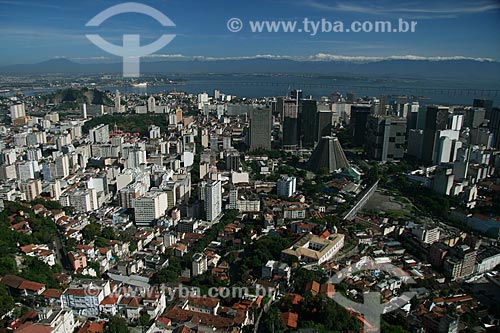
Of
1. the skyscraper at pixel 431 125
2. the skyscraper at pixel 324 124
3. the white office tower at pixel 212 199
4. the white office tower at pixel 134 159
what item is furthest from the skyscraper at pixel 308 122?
the white office tower at pixel 212 199

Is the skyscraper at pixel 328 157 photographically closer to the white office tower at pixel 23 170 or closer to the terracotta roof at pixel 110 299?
the terracotta roof at pixel 110 299

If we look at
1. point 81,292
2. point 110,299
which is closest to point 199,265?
point 110,299

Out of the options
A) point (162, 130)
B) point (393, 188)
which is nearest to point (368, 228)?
point (393, 188)

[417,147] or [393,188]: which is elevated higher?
[417,147]

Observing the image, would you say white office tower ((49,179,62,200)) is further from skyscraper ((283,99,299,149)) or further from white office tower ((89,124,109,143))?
skyscraper ((283,99,299,149))

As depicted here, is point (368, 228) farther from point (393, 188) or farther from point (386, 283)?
point (393, 188)

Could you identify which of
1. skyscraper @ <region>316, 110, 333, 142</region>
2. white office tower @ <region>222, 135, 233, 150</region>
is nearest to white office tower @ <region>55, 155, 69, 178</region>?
white office tower @ <region>222, 135, 233, 150</region>
